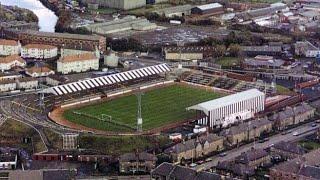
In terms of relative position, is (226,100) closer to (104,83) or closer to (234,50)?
(104,83)

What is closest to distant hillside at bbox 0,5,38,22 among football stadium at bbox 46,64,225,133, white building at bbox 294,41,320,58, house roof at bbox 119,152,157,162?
football stadium at bbox 46,64,225,133

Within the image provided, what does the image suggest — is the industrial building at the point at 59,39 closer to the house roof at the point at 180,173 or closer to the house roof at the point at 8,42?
the house roof at the point at 8,42

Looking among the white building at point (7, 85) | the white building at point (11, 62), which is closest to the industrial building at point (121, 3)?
the white building at point (11, 62)

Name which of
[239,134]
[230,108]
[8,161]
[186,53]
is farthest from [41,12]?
[8,161]

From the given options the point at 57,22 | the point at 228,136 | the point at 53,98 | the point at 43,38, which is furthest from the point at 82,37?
the point at 228,136

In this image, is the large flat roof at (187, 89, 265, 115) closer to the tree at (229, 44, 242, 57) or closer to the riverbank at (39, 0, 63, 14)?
the tree at (229, 44, 242, 57)

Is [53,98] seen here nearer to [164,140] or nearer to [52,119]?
[52,119]
